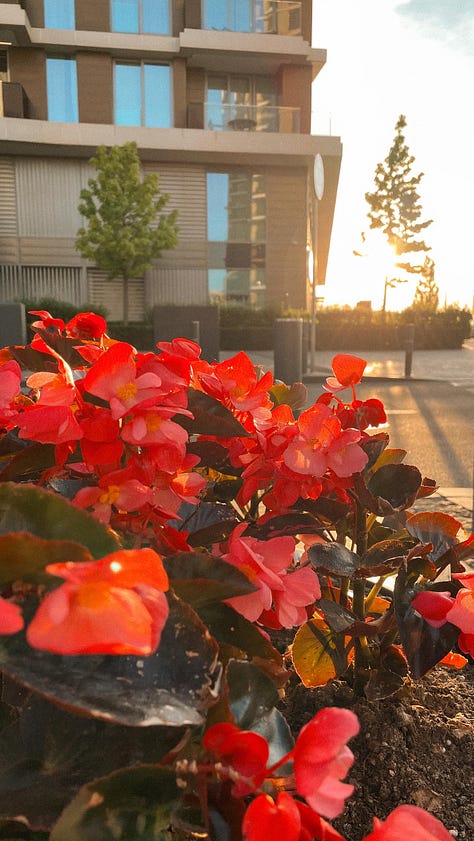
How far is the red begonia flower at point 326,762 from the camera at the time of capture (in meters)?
0.40

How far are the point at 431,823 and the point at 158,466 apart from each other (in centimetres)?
42

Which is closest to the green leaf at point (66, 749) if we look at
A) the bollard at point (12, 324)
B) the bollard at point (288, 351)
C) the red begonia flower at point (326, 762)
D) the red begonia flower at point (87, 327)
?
the red begonia flower at point (326, 762)

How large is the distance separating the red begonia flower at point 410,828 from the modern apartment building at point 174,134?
71.8 feet

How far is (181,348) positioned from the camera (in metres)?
0.90

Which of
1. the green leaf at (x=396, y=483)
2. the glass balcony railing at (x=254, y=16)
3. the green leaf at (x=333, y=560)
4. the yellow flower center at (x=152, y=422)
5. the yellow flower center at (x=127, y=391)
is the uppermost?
the glass balcony railing at (x=254, y=16)

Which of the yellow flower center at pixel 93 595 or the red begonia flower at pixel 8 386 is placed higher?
the red begonia flower at pixel 8 386

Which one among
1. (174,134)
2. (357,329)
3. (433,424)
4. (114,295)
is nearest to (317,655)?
(433,424)

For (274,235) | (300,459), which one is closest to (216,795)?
(300,459)

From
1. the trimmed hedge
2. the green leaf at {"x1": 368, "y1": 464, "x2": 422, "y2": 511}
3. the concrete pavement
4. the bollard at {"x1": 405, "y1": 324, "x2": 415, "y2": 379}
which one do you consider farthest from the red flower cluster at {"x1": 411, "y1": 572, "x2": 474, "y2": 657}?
the trimmed hedge

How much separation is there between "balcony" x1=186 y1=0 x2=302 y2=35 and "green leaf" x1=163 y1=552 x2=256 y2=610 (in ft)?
76.7

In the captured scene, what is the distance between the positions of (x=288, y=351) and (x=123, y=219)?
12810 mm

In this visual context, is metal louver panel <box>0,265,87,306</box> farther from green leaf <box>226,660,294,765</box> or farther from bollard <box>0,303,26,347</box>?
green leaf <box>226,660,294,765</box>

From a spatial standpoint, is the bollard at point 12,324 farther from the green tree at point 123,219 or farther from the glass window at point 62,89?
the glass window at point 62,89

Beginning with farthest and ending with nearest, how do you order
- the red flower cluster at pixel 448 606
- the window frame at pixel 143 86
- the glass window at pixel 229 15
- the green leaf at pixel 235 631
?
the window frame at pixel 143 86, the glass window at pixel 229 15, the red flower cluster at pixel 448 606, the green leaf at pixel 235 631
